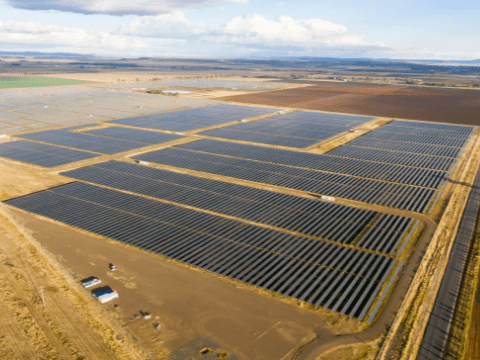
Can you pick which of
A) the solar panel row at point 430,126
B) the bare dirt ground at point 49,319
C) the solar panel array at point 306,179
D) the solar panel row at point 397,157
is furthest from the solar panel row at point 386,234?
the solar panel row at point 430,126

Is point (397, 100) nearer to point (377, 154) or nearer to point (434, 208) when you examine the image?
point (377, 154)

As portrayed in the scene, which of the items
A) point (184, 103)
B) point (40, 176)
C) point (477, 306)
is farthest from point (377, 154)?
point (184, 103)

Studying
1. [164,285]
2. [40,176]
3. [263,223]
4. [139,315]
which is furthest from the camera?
[40,176]

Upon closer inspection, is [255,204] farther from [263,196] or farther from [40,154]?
[40,154]

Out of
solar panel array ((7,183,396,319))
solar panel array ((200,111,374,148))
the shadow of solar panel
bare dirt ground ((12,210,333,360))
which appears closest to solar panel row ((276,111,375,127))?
solar panel array ((200,111,374,148))

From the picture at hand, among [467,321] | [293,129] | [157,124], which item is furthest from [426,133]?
[467,321]
